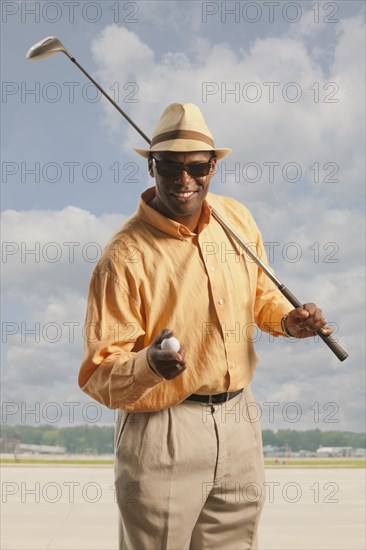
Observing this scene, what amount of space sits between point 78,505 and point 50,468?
13.9 feet

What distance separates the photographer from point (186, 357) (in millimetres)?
2844

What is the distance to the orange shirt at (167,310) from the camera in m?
2.82

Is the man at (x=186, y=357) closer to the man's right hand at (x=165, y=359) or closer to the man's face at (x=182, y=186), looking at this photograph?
the man's face at (x=182, y=186)

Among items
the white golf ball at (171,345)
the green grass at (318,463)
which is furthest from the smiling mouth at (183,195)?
the green grass at (318,463)

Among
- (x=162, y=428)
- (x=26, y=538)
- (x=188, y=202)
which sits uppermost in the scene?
(x=188, y=202)

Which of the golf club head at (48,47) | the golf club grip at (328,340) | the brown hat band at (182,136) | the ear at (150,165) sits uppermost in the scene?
the golf club head at (48,47)

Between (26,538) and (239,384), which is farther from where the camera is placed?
(26,538)

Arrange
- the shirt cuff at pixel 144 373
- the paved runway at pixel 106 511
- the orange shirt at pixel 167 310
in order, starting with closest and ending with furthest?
the shirt cuff at pixel 144 373
the orange shirt at pixel 167 310
the paved runway at pixel 106 511

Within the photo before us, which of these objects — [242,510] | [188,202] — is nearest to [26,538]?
[242,510]

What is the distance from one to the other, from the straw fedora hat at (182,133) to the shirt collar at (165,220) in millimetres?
160

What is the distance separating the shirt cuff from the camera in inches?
101

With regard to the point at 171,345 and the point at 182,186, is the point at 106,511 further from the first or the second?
the point at 171,345

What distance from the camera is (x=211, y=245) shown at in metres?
3.00

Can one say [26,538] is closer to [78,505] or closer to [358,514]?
[78,505]
